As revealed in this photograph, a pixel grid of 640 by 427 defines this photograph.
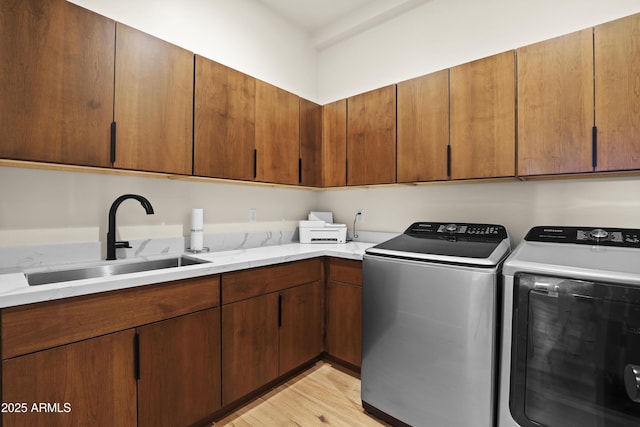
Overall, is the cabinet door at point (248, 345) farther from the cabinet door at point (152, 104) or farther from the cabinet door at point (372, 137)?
the cabinet door at point (372, 137)

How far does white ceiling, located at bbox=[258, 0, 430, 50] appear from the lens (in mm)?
2525

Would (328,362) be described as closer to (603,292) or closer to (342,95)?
(603,292)

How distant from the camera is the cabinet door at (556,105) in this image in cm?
153

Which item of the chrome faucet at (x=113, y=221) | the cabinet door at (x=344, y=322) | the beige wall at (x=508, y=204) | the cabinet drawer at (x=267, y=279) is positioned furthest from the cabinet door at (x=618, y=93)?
the chrome faucet at (x=113, y=221)

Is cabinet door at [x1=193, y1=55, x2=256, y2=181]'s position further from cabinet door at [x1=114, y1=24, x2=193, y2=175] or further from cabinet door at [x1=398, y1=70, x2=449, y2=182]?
cabinet door at [x1=398, y1=70, x2=449, y2=182]

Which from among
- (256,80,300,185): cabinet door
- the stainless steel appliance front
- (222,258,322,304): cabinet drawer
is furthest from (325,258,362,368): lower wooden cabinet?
(256,80,300,185): cabinet door

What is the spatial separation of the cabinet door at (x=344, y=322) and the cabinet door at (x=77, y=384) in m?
1.30

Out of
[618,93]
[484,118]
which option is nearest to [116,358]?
[484,118]

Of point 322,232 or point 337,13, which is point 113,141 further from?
point 337,13

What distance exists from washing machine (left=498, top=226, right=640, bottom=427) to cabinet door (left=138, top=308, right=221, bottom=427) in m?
1.42

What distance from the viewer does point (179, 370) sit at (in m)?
1.46

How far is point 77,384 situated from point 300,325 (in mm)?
1245

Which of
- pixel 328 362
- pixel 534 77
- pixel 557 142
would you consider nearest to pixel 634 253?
pixel 557 142

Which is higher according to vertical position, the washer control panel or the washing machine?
the washer control panel
